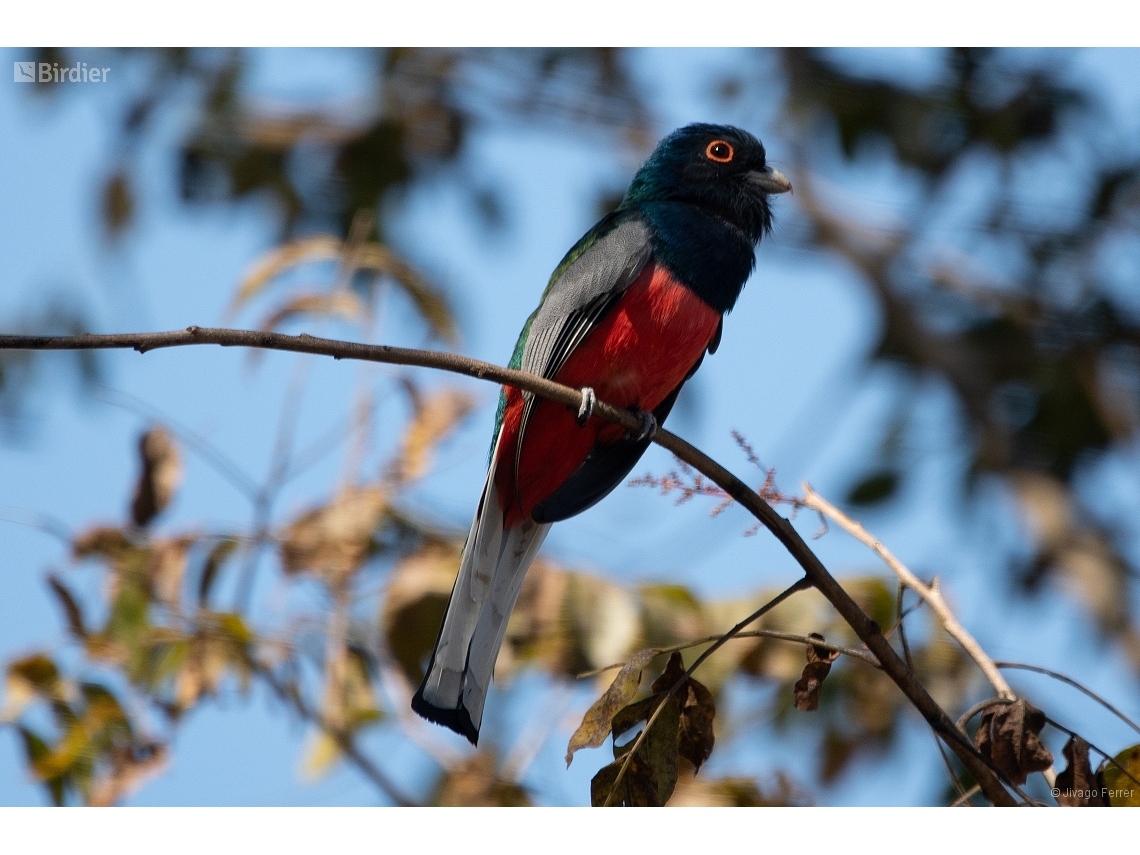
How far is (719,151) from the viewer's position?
388 centimetres

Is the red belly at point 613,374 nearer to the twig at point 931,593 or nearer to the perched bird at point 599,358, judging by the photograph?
the perched bird at point 599,358

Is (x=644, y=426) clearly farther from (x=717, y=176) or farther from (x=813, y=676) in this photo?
(x=813, y=676)

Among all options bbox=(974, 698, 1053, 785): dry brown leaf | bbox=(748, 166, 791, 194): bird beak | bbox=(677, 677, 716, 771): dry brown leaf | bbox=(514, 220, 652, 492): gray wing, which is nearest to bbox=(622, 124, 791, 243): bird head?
bbox=(748, 166, 791, 194): bird beak

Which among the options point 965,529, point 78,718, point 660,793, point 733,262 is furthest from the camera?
point 965,529

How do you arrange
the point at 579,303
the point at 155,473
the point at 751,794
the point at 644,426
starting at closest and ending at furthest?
the point at 751,794 < the point at 644,426 < the point at 579,303 < the point at 155,473

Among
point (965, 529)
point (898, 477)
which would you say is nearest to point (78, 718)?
point (898, 477)

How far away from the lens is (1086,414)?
8.20 metres

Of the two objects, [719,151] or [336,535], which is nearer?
[719,151]

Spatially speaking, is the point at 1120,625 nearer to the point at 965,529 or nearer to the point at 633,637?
the point at 965,529

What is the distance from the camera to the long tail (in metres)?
2.73

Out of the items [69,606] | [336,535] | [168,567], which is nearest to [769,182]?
[336,535]

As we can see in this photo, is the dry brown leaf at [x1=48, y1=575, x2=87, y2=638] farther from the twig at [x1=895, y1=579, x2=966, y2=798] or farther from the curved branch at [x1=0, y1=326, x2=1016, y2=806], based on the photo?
the twig at [x1=895, y1=579, x2=966, y2=798]

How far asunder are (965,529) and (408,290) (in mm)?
5152

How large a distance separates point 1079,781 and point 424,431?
266 cm
